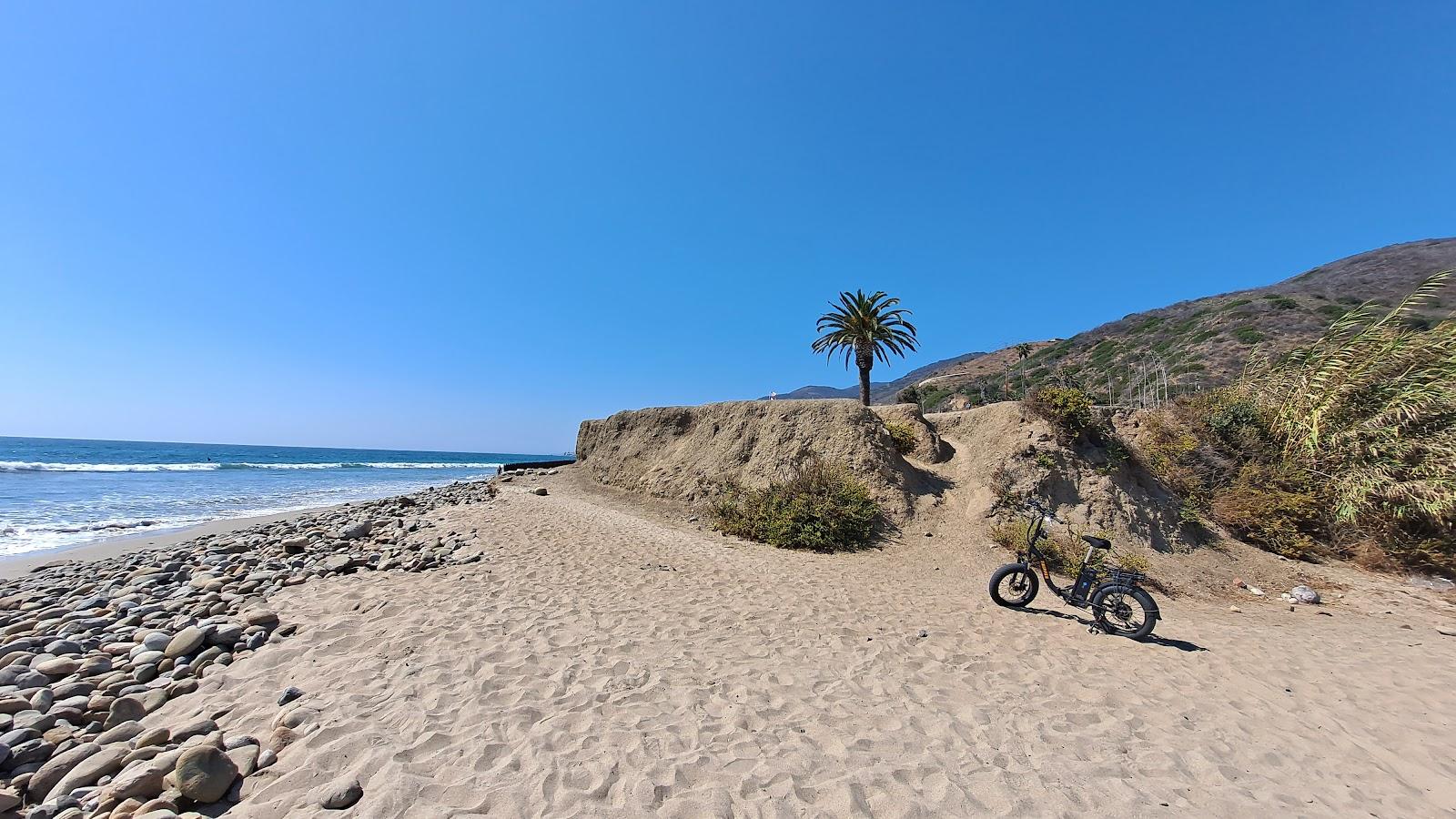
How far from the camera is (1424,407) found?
10211mm

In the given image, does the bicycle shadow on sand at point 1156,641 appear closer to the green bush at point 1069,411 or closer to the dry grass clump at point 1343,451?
the dry grass clump at point 1343,451

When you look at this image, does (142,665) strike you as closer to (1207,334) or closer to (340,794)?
(340,794)

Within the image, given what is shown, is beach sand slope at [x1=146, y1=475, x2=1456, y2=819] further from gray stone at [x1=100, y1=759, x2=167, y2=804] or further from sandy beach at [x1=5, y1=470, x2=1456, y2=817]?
gray stone at [x1=100, y1=759, x2=167, y2=804]

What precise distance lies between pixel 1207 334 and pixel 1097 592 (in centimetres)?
6221

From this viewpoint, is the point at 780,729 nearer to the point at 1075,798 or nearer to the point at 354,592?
the point at 1075,798

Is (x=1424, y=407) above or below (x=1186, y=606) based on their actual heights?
above

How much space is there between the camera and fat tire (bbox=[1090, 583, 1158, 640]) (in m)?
6.56

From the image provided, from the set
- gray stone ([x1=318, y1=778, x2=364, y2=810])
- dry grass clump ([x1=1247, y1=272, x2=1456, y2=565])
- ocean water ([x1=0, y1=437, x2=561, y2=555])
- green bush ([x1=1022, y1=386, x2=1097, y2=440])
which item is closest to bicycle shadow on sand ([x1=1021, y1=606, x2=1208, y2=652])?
green bush ([x1=1022, y1=386, x2=1097, y2=440])

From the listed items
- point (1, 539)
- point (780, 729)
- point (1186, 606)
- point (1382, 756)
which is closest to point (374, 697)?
point (780, 729)

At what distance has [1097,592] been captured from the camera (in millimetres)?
6879

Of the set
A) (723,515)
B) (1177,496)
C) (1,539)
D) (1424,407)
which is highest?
(1424,407)

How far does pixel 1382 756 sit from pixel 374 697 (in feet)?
27.1

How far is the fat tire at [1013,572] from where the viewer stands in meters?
7.62

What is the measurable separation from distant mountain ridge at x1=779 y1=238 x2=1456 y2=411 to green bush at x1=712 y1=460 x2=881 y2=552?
40.7 ft
